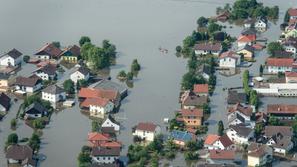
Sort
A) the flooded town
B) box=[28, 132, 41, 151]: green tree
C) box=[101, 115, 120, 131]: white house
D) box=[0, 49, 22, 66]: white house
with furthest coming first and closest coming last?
box=[0, 49, 22, 66]: white house → box=[101, 115, 120, 131]: white house → box=[28, 132, 41, 151]: green tree → the flooded town

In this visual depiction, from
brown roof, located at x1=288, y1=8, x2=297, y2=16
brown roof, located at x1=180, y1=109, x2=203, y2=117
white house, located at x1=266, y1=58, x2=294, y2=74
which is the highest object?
brown roof, located at x1=288, y1=8, x2=297, y2=16

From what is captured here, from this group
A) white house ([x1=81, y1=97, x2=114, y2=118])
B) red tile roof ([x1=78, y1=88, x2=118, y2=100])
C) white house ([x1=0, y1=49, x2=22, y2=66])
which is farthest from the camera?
white house ([x1=0, y1=49, x2=22, y2=66])

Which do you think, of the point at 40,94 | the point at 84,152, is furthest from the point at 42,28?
the point at 84,152

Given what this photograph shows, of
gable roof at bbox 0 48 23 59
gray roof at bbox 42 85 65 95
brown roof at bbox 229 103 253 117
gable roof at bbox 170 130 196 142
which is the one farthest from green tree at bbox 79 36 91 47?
gable roof at bbox 170 130 196 142

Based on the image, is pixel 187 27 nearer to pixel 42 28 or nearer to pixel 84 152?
pixel 42 28

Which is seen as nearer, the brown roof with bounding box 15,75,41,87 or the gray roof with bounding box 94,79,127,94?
the gray roof with bounding box 94,79,127,94

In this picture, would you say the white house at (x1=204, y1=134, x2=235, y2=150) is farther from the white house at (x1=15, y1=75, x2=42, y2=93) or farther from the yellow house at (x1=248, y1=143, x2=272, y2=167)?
the white house at (x1=15, y1=75, x2=42, y2=93)

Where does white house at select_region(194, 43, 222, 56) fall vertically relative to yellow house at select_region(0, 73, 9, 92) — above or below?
above

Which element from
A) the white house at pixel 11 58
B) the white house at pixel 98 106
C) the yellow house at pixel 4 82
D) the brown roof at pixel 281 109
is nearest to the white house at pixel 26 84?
the yellow house at pixel 4 82
